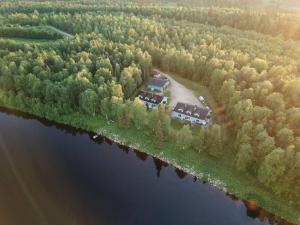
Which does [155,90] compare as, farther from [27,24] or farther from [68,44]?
[27,24]

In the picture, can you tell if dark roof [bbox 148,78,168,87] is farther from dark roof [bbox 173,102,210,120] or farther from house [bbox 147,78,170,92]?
dark roof [bbox 173,102,210,120]

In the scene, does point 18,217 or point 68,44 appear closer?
point 18,217

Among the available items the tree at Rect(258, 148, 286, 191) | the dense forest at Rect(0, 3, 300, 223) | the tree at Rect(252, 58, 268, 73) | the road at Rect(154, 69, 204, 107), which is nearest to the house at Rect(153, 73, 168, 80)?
the road at Rect(154, 69, 204, 107)

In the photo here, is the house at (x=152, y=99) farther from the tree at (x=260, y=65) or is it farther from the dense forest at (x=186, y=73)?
the tree at (x=260, y=65)

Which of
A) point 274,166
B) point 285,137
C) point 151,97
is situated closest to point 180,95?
point 151,97

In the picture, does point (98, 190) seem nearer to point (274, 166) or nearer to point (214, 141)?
point (214, 141)

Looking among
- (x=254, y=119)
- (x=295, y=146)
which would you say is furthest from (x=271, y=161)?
(x=254, y=119)
